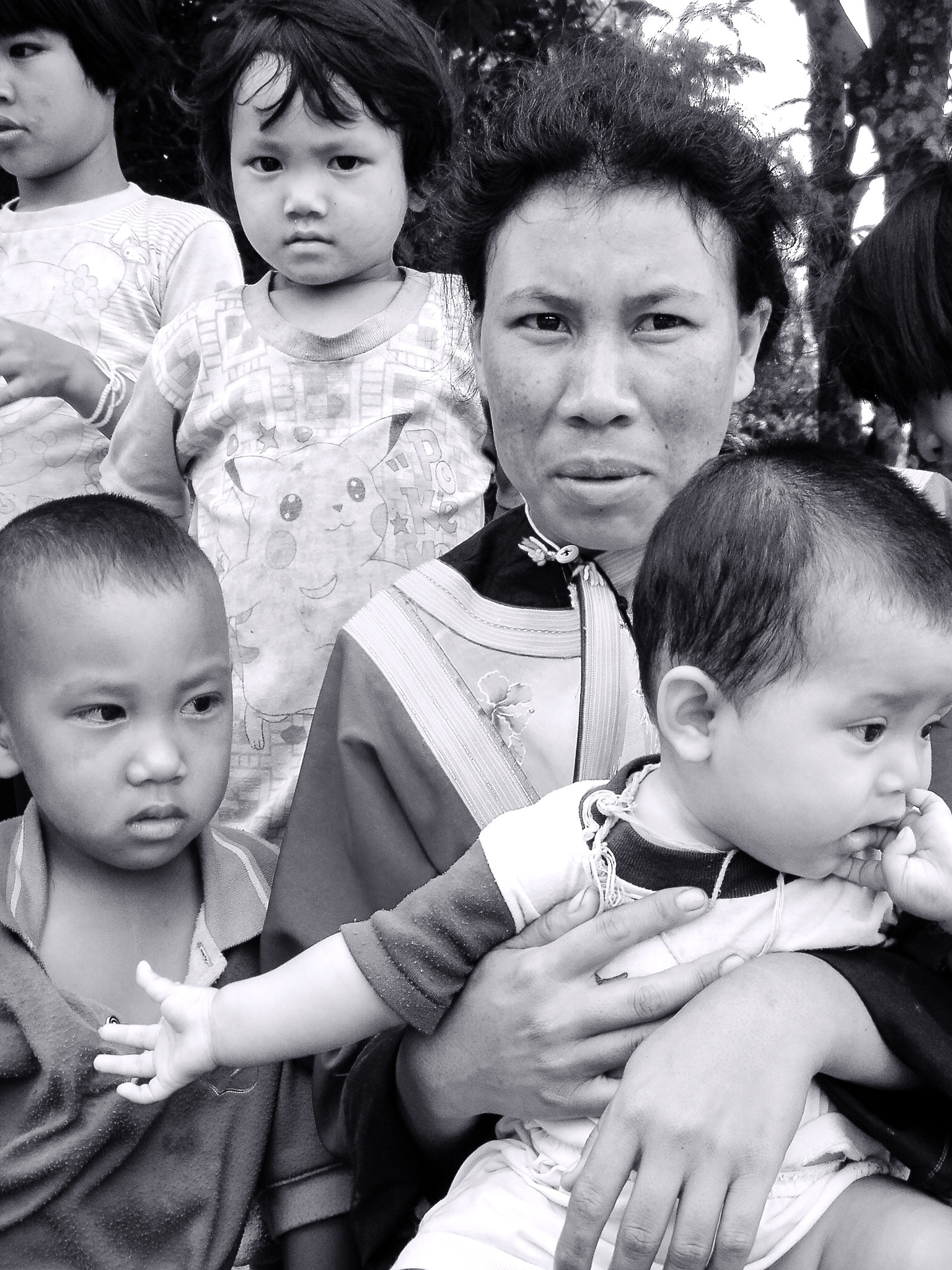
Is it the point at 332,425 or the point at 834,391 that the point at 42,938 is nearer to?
the point at 332,425

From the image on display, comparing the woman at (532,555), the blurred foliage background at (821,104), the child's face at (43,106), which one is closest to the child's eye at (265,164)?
the blurred foliage background at (821,104)

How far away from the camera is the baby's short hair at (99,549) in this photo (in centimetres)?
206

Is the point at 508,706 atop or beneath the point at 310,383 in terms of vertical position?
beneath

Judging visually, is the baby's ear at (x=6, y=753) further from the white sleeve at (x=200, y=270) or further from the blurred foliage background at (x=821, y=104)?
the blurred foliage background at (x=821, y=104)

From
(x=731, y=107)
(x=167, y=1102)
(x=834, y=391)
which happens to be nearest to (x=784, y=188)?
(x=731, y=107)

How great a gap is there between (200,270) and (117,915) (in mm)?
1757

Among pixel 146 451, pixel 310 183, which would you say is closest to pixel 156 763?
pixel 146 451

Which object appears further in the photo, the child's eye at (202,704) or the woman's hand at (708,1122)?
the child's eye at (202,704)

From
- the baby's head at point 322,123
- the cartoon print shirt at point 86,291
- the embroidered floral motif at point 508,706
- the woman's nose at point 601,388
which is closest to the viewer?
the woman's nose at point 601,388

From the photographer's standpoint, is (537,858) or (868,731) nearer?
(868,731)

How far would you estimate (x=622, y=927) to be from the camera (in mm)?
1589

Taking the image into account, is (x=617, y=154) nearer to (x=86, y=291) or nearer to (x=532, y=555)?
(x=532, y=555)

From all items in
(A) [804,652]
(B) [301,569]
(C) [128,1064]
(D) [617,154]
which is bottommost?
(C) [128,1064]

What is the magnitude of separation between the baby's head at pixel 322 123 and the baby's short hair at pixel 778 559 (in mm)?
1336
